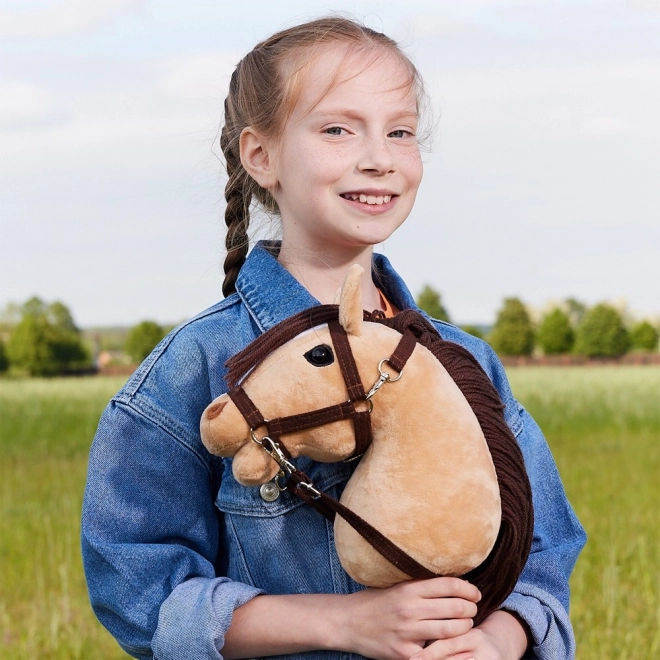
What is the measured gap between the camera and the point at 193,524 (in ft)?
6.04

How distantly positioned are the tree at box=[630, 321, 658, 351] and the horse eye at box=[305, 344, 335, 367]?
32.2m

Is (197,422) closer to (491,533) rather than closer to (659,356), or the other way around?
(491,533)

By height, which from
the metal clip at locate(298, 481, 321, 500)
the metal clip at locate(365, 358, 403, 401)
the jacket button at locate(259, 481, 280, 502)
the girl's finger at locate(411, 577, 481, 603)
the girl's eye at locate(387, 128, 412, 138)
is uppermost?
the girl's eye at locate(387, 128, 412, 138)

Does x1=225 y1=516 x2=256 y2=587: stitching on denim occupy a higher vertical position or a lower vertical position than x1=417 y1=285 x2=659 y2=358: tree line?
higher

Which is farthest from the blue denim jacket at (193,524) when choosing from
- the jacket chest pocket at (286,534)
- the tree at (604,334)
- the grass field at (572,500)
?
the tree at (604,334)

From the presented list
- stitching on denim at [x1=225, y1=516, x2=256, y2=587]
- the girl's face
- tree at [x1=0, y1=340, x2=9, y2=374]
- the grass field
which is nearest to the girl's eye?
the girl's face

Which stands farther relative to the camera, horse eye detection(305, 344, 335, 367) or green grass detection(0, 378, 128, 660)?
green grass detection(0, 378, 128, 660)

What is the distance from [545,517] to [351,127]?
0.91m

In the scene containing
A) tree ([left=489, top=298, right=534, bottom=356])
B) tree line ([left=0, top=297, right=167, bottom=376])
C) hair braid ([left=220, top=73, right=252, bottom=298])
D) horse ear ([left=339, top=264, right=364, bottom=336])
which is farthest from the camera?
tree ([left=489, top=298, right=534, bottom=356])

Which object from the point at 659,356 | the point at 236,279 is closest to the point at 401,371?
the point at 236,279

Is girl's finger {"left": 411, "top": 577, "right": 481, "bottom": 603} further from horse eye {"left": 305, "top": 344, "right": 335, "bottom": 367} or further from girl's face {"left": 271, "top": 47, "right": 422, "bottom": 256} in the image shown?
girl's face {"left": 271, "top": 47, "right": 422, "bottom": 256}

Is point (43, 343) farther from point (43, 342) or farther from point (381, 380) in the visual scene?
point (381, 380)

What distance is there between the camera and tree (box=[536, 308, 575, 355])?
2950 cm

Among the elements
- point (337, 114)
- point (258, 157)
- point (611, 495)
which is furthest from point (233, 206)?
point (611, 495)
